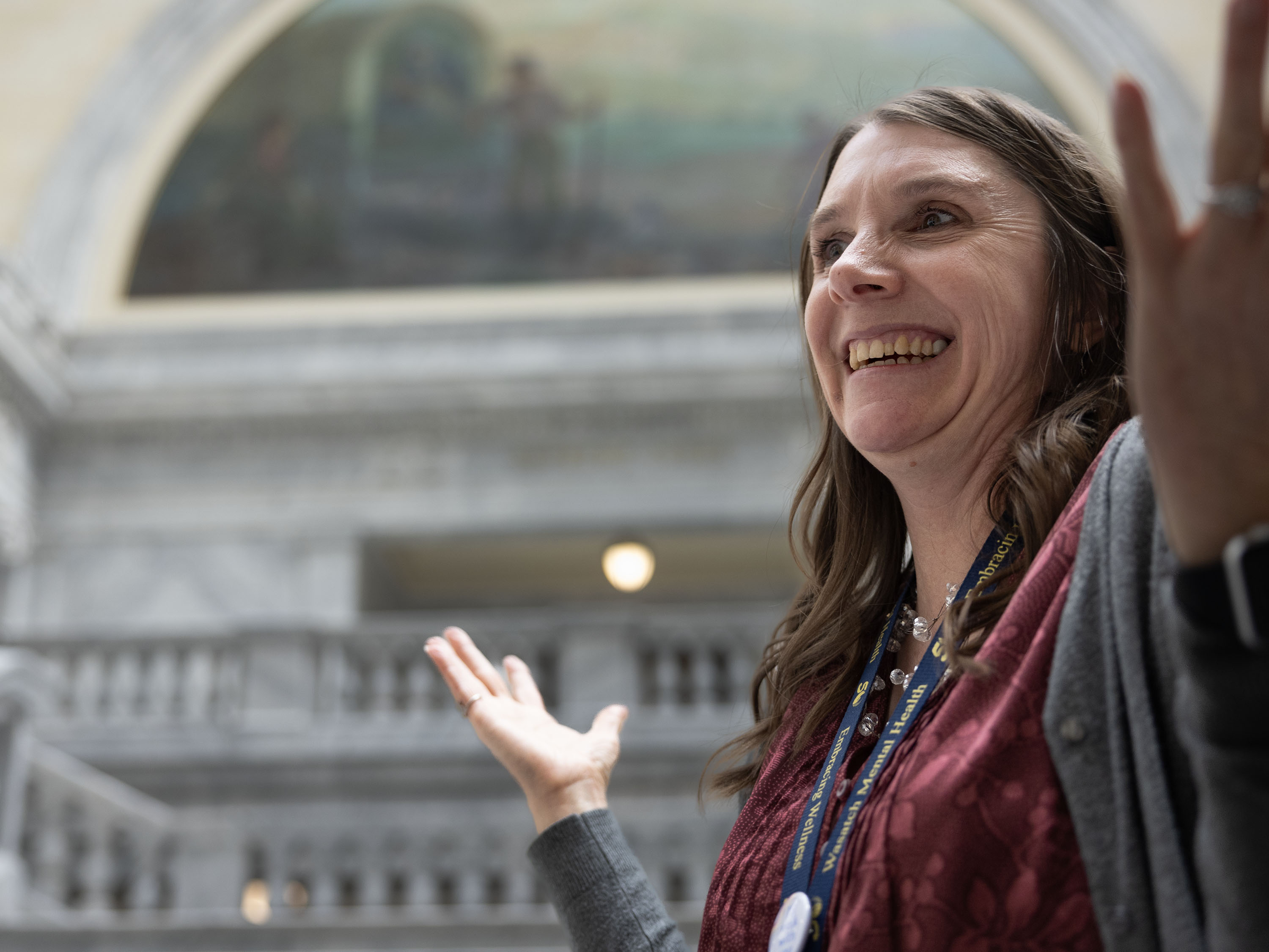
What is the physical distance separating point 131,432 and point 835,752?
12.8m

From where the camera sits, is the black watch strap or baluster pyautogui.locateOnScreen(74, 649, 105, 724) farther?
baluster pyautogui.locateOnScreen(74, 649, 105, 724)

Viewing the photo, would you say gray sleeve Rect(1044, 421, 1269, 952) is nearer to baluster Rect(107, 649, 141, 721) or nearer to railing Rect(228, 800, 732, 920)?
railing Rect(228, 800, 732, 920)

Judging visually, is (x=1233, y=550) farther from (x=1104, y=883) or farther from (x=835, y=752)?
(x=835, y=752)

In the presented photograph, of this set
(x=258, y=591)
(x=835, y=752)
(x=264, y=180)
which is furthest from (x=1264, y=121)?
(x=264, y=180)

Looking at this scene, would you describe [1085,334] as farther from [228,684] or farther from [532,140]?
[532,140]

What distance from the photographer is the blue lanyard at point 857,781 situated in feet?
4.09

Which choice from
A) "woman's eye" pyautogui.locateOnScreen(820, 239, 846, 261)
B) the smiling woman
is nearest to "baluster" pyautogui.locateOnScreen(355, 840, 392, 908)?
the smiling woman

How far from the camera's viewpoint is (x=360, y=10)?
1458 centimetres

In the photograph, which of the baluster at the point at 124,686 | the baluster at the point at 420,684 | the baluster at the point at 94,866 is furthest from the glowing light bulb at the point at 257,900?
the baluster at the point at 124,686

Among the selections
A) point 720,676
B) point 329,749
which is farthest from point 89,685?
point 720,676

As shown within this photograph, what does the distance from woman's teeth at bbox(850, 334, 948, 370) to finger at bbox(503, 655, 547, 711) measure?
692mm

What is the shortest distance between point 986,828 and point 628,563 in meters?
9.45

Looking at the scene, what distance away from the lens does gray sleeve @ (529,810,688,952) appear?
160 centimetres

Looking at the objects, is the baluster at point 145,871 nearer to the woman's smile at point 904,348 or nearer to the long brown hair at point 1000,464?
the long brown hair at point 1000,464
